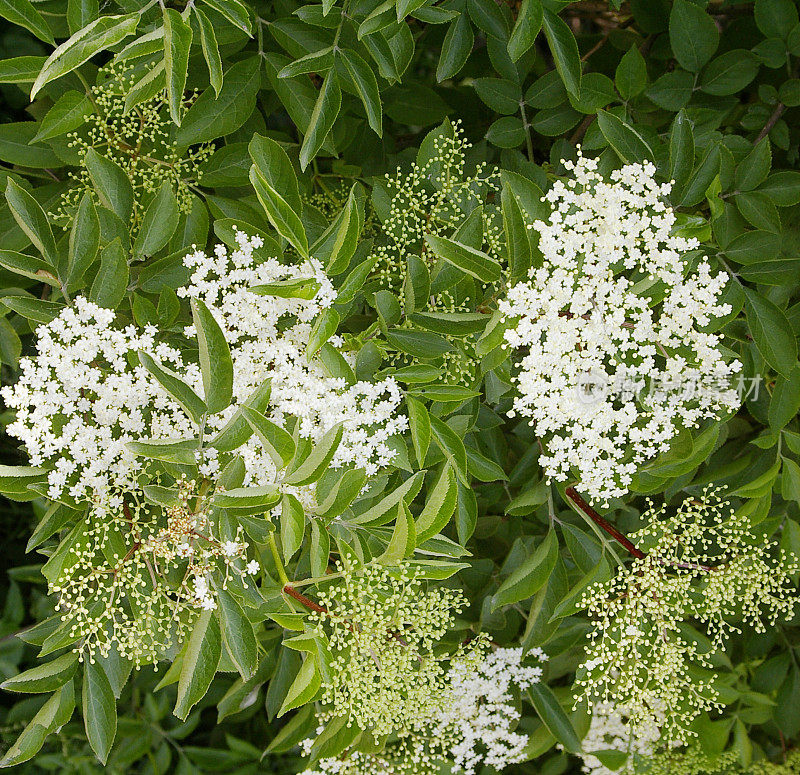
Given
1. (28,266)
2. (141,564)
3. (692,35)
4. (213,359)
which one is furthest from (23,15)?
(692,35)

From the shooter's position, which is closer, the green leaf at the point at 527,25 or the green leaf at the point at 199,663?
the green leaf at the point at 199,663

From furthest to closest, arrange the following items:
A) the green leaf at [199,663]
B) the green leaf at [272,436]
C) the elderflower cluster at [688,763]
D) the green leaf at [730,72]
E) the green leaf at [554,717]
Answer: the elderflower cluster at [688,763] → the green leaf at [554,717] → the green leaf at [730,72] → the green leaf at [199,663] → the green leaf at [272,436]

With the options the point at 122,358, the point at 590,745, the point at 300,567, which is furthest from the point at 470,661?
the point at 122,358

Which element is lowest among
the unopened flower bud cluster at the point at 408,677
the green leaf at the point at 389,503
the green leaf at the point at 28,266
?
the unopened flower bud cluster at the point at 408,677

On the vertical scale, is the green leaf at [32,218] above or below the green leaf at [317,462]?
above

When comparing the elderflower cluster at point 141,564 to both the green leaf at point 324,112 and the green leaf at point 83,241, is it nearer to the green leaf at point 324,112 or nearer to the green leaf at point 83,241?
the green leaf at point 83,241

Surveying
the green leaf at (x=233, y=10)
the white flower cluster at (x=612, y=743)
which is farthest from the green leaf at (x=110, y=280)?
the white flower cluster at (x=612, y=743)
